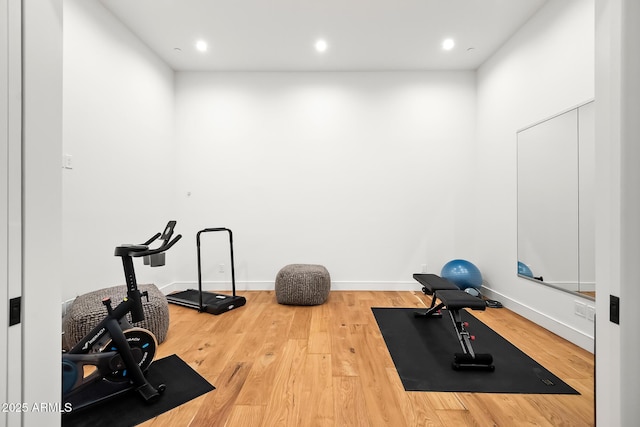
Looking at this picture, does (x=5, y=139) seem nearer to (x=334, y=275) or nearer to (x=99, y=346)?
(x=99, y=346)

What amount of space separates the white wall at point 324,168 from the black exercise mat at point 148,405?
2.17 meters

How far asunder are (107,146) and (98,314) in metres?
1.73

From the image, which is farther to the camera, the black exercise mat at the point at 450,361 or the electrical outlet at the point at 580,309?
the electrical outlet at the point at 580,309

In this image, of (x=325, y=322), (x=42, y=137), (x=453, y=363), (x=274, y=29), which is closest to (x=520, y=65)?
(x=274, y=29)

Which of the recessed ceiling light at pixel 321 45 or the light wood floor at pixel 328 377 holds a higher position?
the recessed ceiling light at pixel 321 45

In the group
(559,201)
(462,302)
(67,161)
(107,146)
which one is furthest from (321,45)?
(462,302)

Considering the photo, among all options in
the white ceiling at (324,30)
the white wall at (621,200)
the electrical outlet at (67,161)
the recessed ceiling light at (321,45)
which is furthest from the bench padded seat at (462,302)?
the electrical outlet at (67,161)

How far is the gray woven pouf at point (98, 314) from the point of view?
6.89 ft

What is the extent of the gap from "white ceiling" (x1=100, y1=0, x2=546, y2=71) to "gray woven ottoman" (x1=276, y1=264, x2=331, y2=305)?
9.29 feet

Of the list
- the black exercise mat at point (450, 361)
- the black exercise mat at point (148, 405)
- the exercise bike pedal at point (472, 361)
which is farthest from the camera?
the exercise bike pedal at point (472, 361)

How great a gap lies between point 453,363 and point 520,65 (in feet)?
10.7

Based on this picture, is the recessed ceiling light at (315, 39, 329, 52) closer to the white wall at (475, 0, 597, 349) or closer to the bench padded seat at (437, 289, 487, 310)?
the white wall at (475, 0, 597, 349)

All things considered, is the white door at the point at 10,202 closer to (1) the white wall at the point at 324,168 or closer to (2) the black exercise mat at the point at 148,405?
(2) the black exercise mat at the point at 148,405

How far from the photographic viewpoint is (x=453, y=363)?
213 centimetres
